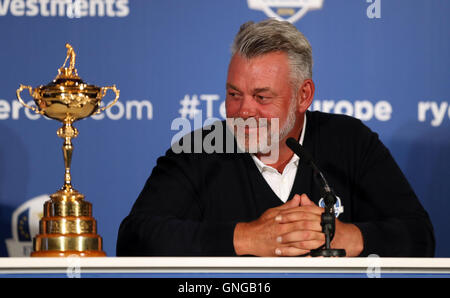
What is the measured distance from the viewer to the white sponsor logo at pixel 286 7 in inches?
126

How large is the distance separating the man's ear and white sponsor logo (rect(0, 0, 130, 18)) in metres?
0.88

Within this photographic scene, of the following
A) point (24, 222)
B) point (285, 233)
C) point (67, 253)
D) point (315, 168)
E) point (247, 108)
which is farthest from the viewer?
point (24, 222)

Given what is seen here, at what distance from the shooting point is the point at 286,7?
3209 mm

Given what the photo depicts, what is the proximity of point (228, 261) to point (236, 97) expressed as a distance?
1.09m

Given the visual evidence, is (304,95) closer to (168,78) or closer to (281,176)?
(281,176)

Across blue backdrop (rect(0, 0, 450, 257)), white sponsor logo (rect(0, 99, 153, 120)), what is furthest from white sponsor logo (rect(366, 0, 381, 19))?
white sponsor logo (rect(0, 99, 153, 120))

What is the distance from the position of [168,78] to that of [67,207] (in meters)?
0.98

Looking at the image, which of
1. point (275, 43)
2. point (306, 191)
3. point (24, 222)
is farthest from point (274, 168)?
point (24, 222)
